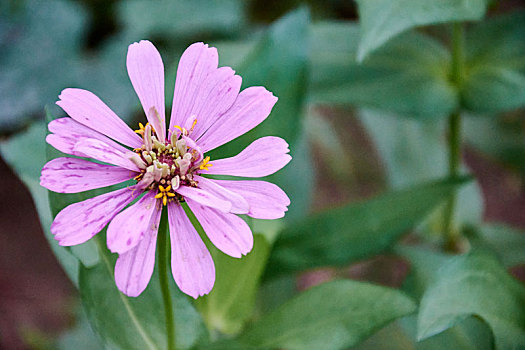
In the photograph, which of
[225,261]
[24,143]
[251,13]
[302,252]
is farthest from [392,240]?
[251,13]

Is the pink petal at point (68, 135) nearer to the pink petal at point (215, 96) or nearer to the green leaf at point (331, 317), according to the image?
the pink petal at point (215, 96)

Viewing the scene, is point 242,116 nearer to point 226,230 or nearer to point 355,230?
point 226,230

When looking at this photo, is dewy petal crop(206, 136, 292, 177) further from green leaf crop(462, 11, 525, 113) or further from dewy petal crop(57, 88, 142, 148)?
green leaf crop(462, 11, 525, 113)

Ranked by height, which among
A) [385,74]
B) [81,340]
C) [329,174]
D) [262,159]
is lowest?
[329,174]

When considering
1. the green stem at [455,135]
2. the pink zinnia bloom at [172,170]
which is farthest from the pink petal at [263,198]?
the green stem at [455,135]

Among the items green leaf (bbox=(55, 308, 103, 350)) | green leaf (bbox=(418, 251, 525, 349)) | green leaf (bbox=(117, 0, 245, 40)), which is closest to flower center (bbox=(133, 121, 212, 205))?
green leaf (bbox=(418, 251, 525, 349))

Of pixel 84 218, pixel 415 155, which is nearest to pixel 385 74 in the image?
pixel 415 155
